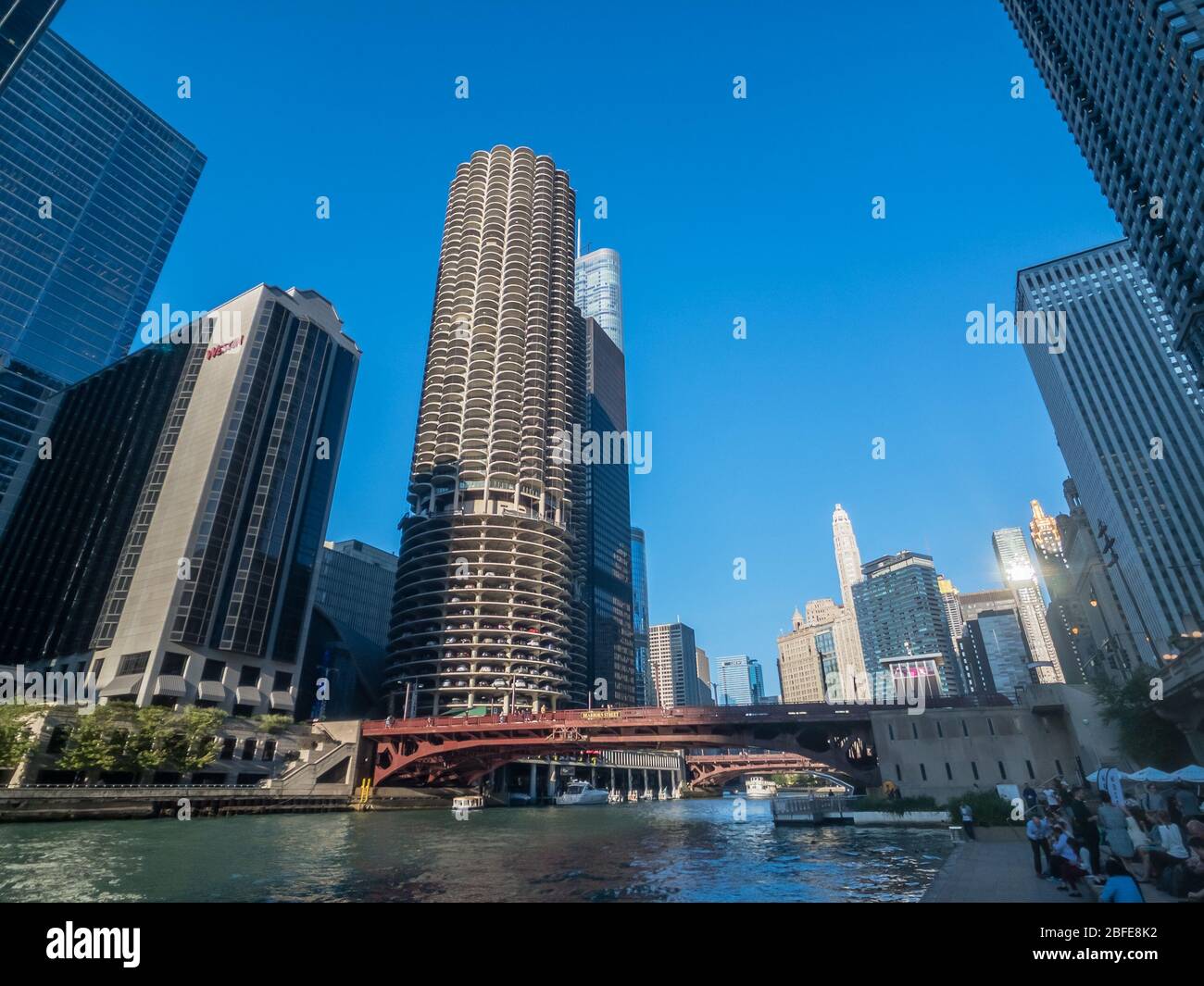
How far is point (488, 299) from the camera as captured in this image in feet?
521

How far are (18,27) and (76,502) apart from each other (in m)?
71.7

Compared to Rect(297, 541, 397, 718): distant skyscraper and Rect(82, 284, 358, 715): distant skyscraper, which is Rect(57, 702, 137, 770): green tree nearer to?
Rect(82, 284, 358, 715): distant skyscraper

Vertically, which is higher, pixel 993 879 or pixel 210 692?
pixel 210 692

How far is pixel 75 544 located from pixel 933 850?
13034cm

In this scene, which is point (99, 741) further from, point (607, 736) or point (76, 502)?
point (76, 502)

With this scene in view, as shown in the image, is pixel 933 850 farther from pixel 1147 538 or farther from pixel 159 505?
pixel 1147 538

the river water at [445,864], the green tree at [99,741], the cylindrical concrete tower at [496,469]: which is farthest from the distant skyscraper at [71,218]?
the river water at [445,864]

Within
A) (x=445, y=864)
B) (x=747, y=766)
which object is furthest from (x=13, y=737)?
(x=747, y=766)

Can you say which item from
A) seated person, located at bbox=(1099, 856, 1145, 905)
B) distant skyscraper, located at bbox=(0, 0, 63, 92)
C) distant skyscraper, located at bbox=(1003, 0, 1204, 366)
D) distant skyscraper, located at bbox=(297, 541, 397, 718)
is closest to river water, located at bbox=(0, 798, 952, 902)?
seated person, located at bbox=(1099, 856, 1145, 905)

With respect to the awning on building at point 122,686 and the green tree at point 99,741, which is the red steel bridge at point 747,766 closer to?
the green tree at point 99,741

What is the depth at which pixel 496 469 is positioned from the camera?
142875mm

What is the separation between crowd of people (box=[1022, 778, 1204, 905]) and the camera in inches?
515

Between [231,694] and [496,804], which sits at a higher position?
[231,694]
